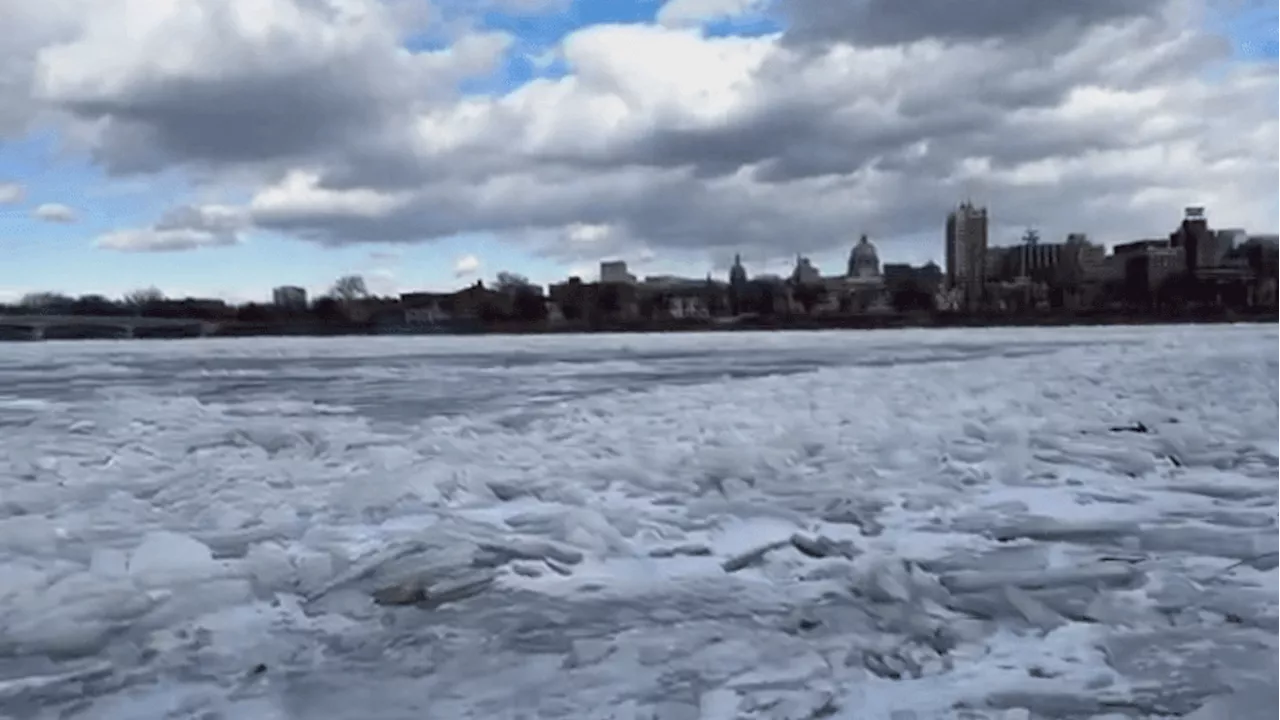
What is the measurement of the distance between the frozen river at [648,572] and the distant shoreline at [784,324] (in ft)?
254

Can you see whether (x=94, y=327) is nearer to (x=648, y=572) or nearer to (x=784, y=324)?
(x=784, y=324)

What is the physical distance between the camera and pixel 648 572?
5.28 meters

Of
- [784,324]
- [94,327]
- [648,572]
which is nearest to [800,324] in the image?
[784,324]

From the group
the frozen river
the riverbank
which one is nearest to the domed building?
the riverbank

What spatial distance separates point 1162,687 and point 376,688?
8.52ft

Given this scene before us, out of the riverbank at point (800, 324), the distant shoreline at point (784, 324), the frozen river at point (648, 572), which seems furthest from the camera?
the riverbank at point (800, 324)

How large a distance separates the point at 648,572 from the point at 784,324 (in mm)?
89632

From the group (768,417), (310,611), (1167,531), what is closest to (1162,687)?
(1167,531)

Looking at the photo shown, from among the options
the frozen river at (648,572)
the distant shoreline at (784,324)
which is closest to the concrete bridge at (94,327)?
the distant shoreline at (784,324)

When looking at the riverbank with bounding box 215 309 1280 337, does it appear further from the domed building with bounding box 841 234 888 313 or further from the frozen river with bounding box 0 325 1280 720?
the frozen river with bounding box 0 325 1280 720

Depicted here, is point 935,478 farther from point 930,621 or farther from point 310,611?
point 310,611

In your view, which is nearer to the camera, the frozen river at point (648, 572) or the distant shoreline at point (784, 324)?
the frozen river at point (648, 572)

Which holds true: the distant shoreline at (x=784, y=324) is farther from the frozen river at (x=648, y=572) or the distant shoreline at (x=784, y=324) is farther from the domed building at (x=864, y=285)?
the frozen river at (x=648, y=572)

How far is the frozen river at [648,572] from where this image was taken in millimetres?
3721
